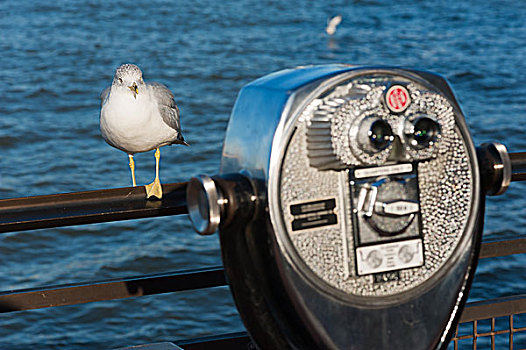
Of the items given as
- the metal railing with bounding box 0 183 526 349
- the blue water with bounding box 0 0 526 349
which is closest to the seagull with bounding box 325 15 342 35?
the blue water with bounding box 0 0 526 349

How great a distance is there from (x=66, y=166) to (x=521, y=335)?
4295 millimetres

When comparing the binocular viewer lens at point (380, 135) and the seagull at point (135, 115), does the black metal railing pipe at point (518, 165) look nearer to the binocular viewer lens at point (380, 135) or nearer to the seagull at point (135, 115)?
the binocular viewer lens at point (380, 135)

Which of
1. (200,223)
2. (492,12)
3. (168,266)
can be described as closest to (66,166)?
(168,266)

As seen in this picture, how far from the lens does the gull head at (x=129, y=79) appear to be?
89.2 inches

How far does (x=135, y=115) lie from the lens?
221 centimetres

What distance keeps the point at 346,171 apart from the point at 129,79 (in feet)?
4.04

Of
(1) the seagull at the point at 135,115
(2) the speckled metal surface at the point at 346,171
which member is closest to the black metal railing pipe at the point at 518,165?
(2) the speckled metal surface at the point at 346,171

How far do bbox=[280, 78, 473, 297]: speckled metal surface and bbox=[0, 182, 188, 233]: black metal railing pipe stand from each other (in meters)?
0.32

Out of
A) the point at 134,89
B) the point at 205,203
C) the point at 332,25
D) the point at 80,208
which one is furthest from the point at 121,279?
the point at 332,25

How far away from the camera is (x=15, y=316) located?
18.8 feet

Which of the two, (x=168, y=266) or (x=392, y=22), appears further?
(x=392, y=22)

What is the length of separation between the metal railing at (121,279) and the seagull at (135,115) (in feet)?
2.12

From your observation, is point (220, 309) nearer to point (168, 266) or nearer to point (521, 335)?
point (168, 266)

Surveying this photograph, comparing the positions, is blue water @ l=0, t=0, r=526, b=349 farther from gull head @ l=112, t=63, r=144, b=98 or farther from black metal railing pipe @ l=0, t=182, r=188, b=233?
black metal railing pipe @ l=0, t=182, r=188, b=233
